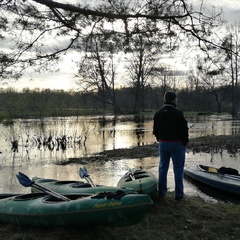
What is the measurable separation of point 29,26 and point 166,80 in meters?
61.2

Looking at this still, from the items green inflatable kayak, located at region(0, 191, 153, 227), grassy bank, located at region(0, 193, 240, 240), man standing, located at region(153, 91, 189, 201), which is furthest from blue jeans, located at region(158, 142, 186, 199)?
green inflatable kayak, located at region(0, 191, 153, 227)

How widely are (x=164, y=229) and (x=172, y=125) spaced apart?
1.59m

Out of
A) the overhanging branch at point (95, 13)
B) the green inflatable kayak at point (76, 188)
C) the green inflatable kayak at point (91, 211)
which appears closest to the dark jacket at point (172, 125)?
the green inflatable kayak at point (76, 188)

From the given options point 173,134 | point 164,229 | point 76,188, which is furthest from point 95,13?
point 164,229

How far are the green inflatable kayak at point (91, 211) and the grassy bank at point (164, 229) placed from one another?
0.14 meters

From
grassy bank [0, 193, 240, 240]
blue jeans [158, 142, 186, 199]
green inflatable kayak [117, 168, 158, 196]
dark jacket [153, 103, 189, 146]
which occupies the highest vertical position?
dark jacket [153, 103, 189, 146]

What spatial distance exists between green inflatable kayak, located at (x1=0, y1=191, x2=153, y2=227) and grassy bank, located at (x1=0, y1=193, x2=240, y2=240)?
138 millimetres

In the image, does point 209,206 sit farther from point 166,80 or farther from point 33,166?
point 166,80

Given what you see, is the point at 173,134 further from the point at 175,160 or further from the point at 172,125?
the point at 175,160

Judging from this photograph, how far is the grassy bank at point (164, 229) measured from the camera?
390 centimetres

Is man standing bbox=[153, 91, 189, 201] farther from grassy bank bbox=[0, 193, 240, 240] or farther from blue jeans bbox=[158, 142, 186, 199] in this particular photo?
grassy bank bbox=[0, 193, 240, 240]

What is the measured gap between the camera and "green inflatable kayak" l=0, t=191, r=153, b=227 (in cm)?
365

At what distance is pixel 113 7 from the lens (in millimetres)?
5816

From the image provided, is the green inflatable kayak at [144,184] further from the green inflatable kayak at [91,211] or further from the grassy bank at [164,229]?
the green inflatable kayak at [91,211]
